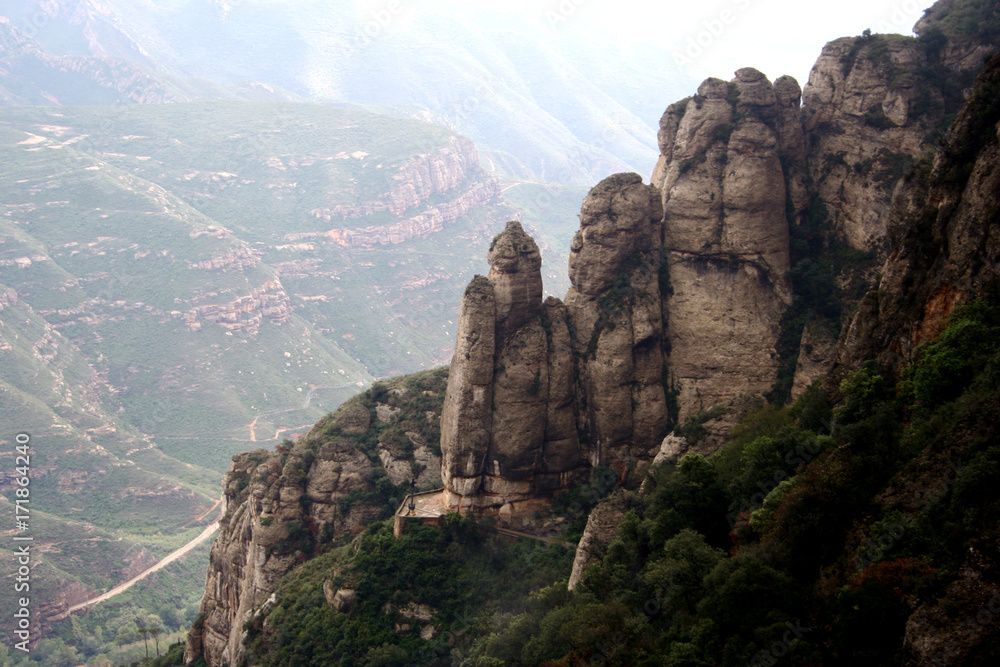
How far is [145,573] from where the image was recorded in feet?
408

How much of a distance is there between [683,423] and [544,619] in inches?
653

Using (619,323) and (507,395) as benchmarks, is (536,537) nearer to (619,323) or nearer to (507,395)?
(507,395)

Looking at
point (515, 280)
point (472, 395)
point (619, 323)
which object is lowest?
point (472, 395)

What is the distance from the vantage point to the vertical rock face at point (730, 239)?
55.3m

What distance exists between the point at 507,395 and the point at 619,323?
8773 millimetres

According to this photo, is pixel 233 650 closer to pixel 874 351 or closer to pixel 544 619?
pixel 544 619

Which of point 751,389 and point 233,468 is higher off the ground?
point 751,389

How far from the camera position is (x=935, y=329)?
100ft

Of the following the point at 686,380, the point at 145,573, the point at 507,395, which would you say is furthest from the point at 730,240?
the point at 145,573

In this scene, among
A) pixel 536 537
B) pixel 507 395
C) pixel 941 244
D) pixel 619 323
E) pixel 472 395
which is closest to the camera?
pixel 941 244

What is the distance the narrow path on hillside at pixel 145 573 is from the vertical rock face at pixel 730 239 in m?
95.0

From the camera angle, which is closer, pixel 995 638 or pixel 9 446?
pixel 995 638

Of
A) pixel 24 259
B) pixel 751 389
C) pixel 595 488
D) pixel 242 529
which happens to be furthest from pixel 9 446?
pixel 751 389

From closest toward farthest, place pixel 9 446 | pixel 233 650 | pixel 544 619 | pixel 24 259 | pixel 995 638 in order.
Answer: pixel 995 638
pixel 544 619
pixel 233 650
pixel 9 446
pixel 24 259
